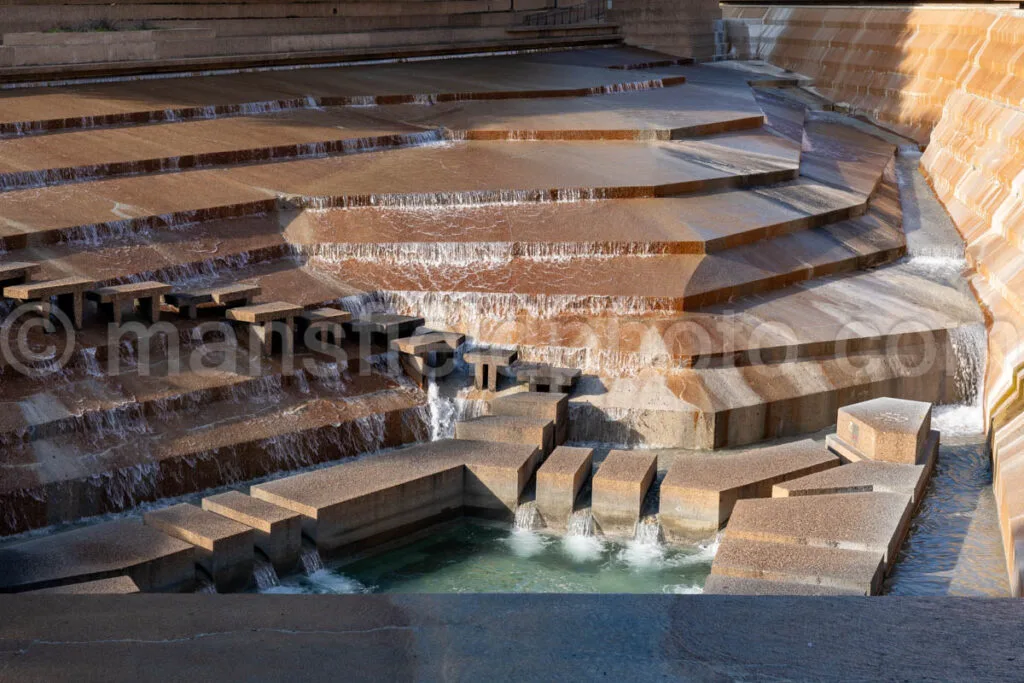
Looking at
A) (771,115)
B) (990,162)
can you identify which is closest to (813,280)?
(990,162)

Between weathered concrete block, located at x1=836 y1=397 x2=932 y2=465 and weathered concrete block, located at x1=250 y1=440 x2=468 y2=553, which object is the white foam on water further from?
weathered concrete block, located at x1=836 y1=397 x2=932 y2=465

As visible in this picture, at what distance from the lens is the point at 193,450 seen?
823 centimetres

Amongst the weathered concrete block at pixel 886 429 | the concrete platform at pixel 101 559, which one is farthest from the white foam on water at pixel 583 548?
the concrete platform at pixel 101 559

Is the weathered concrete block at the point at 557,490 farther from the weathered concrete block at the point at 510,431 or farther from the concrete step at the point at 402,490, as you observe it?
the weathered concrete block at the point at 510,431

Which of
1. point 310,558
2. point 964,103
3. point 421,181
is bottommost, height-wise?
point 310,558

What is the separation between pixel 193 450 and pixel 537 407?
254 centimetres

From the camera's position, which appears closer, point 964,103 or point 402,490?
point 402,490

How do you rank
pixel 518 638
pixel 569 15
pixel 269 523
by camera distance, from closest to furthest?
pixel 518 638 → pixel 269 523 → pixel 569 15

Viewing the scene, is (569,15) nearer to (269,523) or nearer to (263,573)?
(269,523)

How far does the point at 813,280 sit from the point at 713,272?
50.1 inches

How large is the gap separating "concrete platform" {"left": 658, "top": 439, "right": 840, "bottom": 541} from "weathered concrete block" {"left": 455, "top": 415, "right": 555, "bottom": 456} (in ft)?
3.17

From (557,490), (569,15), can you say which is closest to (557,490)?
(557,490)

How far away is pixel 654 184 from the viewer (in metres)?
11.9
